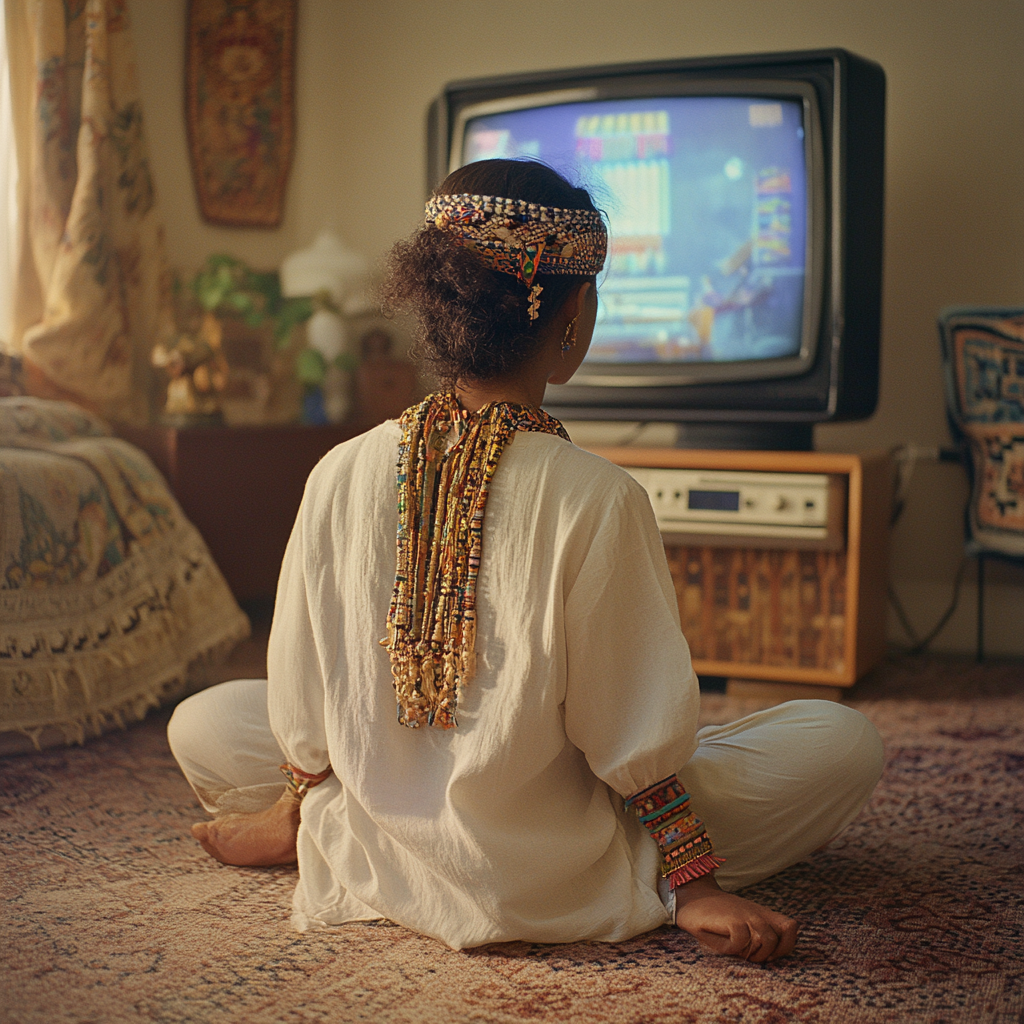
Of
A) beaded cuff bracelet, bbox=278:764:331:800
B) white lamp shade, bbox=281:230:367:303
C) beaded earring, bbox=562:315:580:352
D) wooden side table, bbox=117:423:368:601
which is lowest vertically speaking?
beaded cuff bracelet, bbox=278:764:331:800

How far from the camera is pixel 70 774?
169cm

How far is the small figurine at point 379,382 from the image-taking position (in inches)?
123

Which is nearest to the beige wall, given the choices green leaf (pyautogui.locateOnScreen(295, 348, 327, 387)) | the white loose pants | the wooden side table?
green leaf (pyautogui.locateOnScreen(295, 348, 327, 387))

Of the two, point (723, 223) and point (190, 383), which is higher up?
point (723, 223)

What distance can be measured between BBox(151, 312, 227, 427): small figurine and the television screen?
2.94ft

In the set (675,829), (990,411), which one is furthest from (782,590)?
(675,829)

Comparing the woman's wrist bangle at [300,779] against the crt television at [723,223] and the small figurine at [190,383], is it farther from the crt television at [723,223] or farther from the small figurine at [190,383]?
the small figurine at [190,383]

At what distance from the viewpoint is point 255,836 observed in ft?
4.23

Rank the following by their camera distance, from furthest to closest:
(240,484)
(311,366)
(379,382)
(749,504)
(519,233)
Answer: (379,382) < (311,366) < (240,484) < (749,504) < (519,233)

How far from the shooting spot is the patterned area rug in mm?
965

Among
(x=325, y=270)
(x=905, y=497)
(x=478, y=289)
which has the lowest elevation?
(x=905, y=497)

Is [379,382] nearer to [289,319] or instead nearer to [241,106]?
[289,319]

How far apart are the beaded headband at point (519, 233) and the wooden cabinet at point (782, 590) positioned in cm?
128

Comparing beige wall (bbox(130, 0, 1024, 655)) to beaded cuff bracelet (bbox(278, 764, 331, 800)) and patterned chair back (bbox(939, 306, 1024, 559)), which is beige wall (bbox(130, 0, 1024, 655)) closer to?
patterned chair back (bbox(939, 306, 1024, 559))
